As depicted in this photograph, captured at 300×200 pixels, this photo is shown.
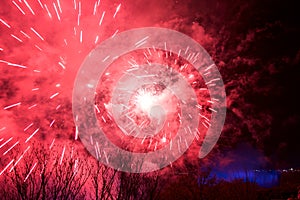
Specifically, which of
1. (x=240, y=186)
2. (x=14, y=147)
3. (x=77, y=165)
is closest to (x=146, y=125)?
(x=77, y=165)

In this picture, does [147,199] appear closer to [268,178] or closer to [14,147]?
[14,147]

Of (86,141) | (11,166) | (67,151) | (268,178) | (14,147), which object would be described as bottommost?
(11,166)

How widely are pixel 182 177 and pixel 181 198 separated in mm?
3023

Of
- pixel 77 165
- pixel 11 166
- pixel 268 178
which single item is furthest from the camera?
pixel 268 178

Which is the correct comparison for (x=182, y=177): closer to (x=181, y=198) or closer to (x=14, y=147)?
(x=181, y=198)

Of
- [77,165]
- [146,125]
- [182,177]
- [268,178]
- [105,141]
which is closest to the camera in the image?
[146,125]

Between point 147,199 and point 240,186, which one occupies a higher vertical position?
point 240,186

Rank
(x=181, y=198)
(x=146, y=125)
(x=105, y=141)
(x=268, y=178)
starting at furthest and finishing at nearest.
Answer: (x=268, y=178)
(x=181, y=198)
(x=105, y=141)
(x=146, y=125)

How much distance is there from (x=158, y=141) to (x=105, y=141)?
585cm

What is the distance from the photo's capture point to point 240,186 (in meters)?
33.4

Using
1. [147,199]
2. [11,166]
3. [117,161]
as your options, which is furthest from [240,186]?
[11,166]

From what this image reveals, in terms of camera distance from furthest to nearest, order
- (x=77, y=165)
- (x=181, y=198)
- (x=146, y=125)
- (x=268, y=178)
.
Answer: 1. (x=268, y=178)
2. (x=181, y=198)
3. (x=77, y=165)
4. (x=146, y=125)

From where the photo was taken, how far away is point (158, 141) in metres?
28.3

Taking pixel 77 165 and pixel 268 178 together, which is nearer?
pixel 77 165
